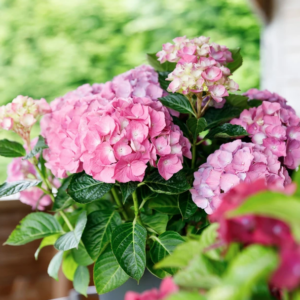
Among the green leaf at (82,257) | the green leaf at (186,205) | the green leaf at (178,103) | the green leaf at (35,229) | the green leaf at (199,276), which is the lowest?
the green leaf at (82,257)

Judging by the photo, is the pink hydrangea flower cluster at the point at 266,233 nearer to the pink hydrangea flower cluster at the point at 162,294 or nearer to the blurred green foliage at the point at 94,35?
the pink hydrangea flower cluster at the point at 162,294

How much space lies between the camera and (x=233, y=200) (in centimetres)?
24

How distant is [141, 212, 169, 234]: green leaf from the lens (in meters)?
0.64

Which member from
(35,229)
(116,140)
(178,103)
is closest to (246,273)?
(116,140)

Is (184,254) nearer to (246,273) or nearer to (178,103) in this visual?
(246,273)

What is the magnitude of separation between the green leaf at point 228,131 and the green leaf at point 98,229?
0.21 meters

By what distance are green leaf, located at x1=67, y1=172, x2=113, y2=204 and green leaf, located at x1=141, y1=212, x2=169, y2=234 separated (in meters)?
0.10

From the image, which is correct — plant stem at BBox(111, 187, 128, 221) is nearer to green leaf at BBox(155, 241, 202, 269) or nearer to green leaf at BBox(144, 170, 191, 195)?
green leaf at BBox(144, 170, 191, 195)

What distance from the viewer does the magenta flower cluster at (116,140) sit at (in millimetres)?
541

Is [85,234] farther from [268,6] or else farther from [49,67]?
[49,67]

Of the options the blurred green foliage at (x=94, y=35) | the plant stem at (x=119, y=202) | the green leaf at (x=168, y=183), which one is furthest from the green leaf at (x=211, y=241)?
the blurred green foliage at (x=94, y=35)

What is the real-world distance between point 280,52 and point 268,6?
21.0 inches

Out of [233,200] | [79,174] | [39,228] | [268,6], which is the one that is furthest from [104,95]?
[268,6]

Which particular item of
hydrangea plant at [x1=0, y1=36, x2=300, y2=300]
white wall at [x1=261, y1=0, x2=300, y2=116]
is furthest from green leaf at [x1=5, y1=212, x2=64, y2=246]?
white wall at [x1=261, y1=0, x2=300, y2=116]
